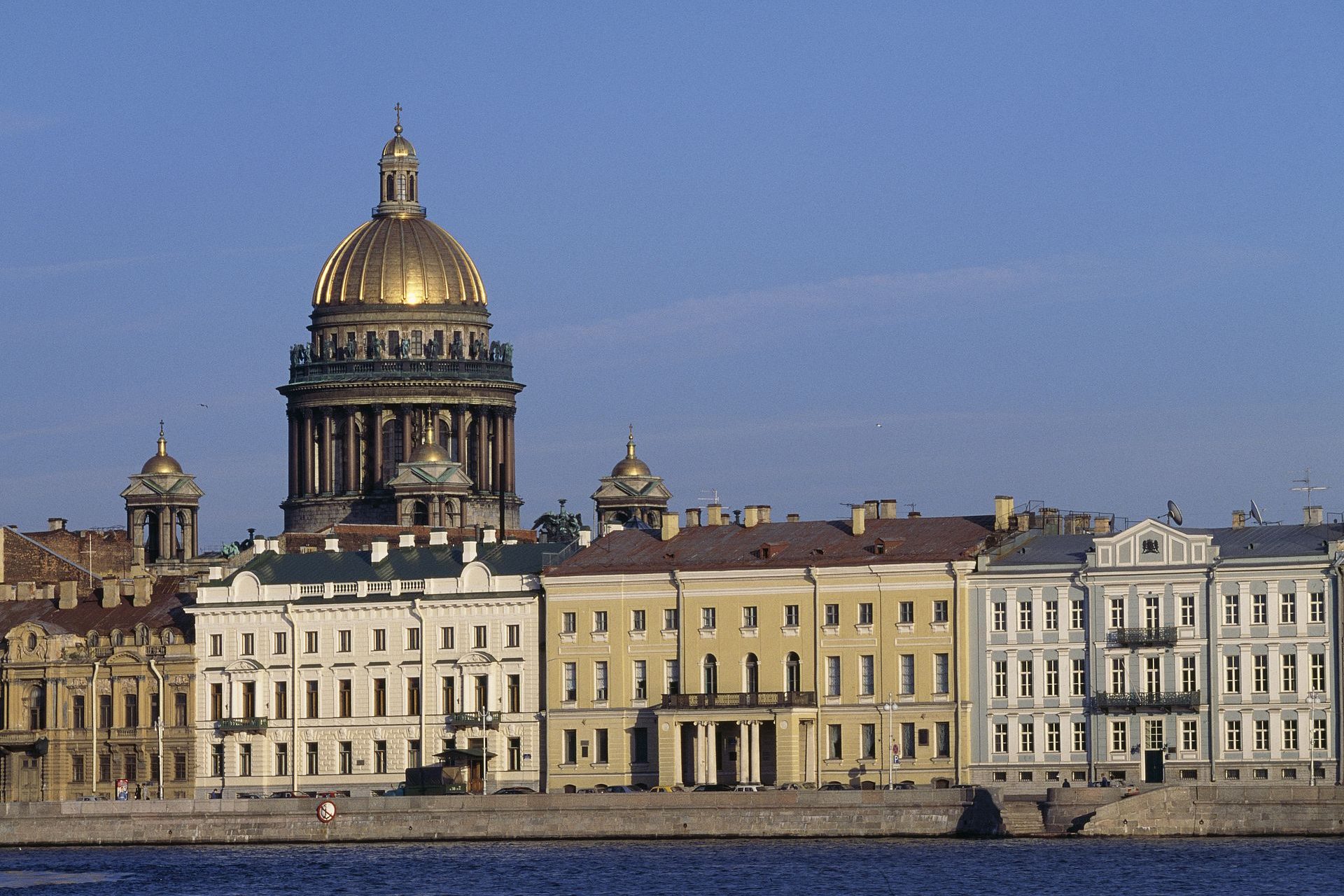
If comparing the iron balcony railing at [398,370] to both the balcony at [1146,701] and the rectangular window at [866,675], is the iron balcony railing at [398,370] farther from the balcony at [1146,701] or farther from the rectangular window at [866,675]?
the balcony at [1146,701]

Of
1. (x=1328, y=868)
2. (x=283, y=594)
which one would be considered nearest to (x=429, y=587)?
(x=283, y=594)

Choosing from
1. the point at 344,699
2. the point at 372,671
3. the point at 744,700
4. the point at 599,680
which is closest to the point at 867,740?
the point at 744,700

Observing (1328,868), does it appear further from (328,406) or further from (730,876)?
(328,406)

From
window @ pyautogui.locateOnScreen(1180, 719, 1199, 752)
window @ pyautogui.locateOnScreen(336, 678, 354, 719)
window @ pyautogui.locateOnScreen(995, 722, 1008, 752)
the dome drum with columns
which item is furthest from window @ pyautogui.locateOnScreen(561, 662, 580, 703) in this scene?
the dome drum with columns

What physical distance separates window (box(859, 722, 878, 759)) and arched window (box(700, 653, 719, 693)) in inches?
198

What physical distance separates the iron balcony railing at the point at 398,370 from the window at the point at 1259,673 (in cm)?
6495

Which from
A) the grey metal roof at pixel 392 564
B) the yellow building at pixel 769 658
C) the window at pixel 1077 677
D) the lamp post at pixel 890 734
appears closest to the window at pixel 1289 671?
A: the window at pixel 1077 677

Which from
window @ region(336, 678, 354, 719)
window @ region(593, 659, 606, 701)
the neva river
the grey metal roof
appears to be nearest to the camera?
the neva river

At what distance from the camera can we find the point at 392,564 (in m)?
134

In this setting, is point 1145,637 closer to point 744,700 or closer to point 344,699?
point 744,700

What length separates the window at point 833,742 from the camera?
124m

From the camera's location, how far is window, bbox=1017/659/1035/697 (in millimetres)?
121625

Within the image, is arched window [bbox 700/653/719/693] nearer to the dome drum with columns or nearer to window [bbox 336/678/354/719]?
window [bbox 336/678/354/719]

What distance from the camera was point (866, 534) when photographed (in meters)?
127
